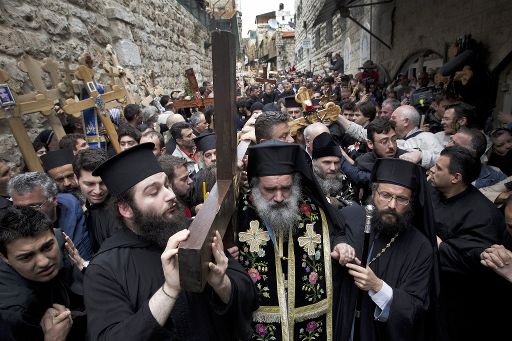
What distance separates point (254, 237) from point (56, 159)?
2087mm

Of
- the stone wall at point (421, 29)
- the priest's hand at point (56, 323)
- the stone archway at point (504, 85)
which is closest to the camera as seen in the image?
the priest's hand at point (56, 323)

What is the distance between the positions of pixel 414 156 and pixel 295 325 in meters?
2.08

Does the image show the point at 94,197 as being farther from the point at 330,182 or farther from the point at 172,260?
the point at 330,182

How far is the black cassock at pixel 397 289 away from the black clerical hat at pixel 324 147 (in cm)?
94

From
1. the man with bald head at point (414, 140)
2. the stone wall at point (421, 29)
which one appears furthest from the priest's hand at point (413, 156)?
the stone wall at point (421, 29)

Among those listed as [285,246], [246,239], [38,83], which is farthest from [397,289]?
[38,83]

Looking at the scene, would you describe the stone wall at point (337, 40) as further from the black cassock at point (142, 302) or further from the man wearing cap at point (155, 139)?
the black cassock at point (142, 302)

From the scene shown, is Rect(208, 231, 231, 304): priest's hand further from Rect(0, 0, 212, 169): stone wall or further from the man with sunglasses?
Rect(0, 0, 212, 169): stone wall

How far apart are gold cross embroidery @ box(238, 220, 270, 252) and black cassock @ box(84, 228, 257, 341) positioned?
47 centimetres

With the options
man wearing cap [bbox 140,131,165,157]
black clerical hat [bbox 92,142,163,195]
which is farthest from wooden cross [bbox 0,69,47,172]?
black clerical hat [bbox 92,142,163,195]

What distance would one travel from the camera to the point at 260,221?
224 cm

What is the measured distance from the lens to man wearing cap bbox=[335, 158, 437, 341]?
203cm

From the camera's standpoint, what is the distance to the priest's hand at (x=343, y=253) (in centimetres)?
202

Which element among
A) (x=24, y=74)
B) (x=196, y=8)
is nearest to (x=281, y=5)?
(x=196, y=8)
